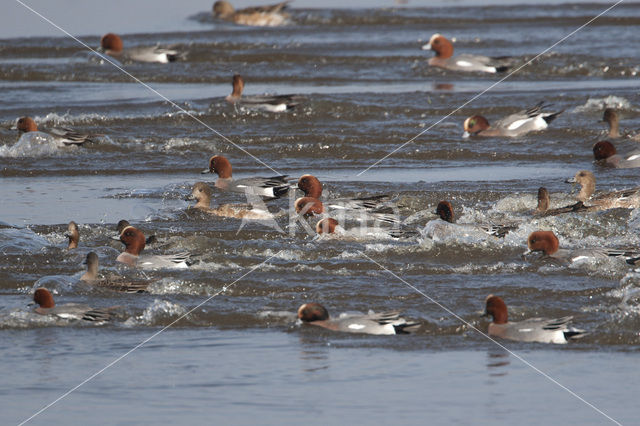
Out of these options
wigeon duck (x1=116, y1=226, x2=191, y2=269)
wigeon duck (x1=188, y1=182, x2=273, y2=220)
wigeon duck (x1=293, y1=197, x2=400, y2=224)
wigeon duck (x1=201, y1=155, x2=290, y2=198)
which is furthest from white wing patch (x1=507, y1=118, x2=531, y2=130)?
wigeon duck (x1=116, y1=226, x2=191, y2=269)

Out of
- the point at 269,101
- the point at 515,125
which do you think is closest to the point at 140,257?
the point at 515,125

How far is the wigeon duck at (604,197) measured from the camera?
11.1 meters

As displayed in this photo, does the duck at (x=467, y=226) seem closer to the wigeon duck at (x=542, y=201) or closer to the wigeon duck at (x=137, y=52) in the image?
the wigeon duck at (x=542, y=201)

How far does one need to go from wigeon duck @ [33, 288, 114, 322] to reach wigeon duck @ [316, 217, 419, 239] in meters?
2.70

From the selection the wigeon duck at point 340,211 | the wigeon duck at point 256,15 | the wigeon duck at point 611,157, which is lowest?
the wigeon duck at point 340,211

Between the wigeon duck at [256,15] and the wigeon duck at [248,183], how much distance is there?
49.1 ft

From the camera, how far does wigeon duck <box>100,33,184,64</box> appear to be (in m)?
22.2

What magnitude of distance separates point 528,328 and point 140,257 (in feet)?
11.6

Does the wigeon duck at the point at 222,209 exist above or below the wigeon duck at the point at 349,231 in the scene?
above

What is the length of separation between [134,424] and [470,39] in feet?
64.0

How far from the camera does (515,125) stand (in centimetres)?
1548

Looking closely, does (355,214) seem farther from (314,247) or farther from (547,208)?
(547,208)

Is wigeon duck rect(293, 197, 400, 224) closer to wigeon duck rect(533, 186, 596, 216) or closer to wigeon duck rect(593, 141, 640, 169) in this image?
wigeon duck rect(533, 186, 596, 216)

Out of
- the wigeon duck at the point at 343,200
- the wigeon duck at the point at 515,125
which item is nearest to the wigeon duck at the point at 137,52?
the wigeon duck at the point at 515,125
